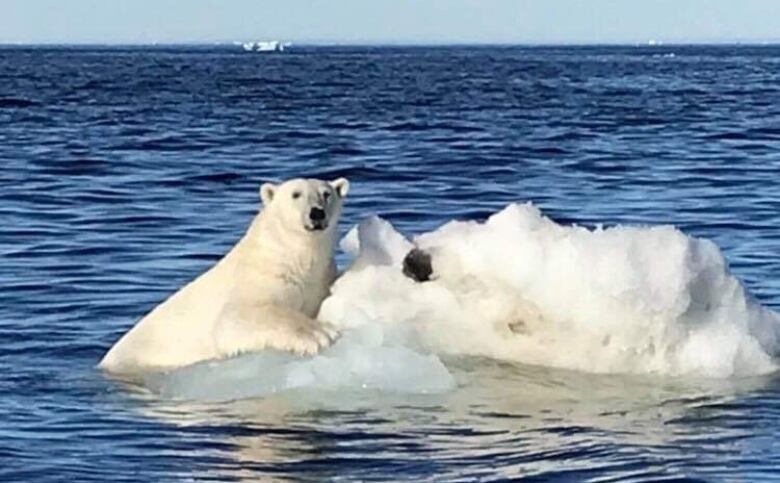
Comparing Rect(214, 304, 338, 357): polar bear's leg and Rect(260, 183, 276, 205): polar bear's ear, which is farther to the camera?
Rect(260, 183, 276, 205): polar bear's ear

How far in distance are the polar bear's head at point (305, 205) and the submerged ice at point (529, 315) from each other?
1.14ft

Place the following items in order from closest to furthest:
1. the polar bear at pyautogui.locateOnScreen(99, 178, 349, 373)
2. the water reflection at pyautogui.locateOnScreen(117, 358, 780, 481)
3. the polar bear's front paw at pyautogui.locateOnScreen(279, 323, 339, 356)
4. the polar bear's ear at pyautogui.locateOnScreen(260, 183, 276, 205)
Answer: the water reflection at pyautogui.locateOnScreen(117, 358, 780, 481) < the polar bear's front paw at pyautogui.locateOnScreen(279, 323, 339, 356) < the polar bear at pyautogui.locateOnScreen(99, 178, 349, 373) < the polar bear's ear at pyautogui.locateOnScreen(260, 183, 276, 205)

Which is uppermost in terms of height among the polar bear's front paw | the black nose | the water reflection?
the black nose

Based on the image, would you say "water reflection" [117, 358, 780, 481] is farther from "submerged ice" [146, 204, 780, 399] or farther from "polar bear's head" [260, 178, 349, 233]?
"polar bear's head" [260, 178, 349, 233]

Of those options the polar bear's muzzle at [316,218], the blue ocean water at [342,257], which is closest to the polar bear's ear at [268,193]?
the polar bear's muzzle at [316,218]

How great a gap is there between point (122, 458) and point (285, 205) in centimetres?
204

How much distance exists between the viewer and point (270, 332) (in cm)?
983

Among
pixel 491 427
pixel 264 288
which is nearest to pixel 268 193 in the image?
pixel 264 288

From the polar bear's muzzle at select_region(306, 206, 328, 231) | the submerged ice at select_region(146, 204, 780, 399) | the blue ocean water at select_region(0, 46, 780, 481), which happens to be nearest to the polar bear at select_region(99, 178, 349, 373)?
the polar bear's muzzle at select_region(306, 206, 328, 231)

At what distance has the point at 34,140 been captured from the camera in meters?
32.9

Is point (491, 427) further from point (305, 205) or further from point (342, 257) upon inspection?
point (342, 257)

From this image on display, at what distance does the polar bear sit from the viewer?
10039mm

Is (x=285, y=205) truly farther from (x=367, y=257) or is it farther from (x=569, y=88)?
(x=569, y=88)

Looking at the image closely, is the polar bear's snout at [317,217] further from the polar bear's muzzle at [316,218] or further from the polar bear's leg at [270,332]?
the polar bear's leg at [270,332]
